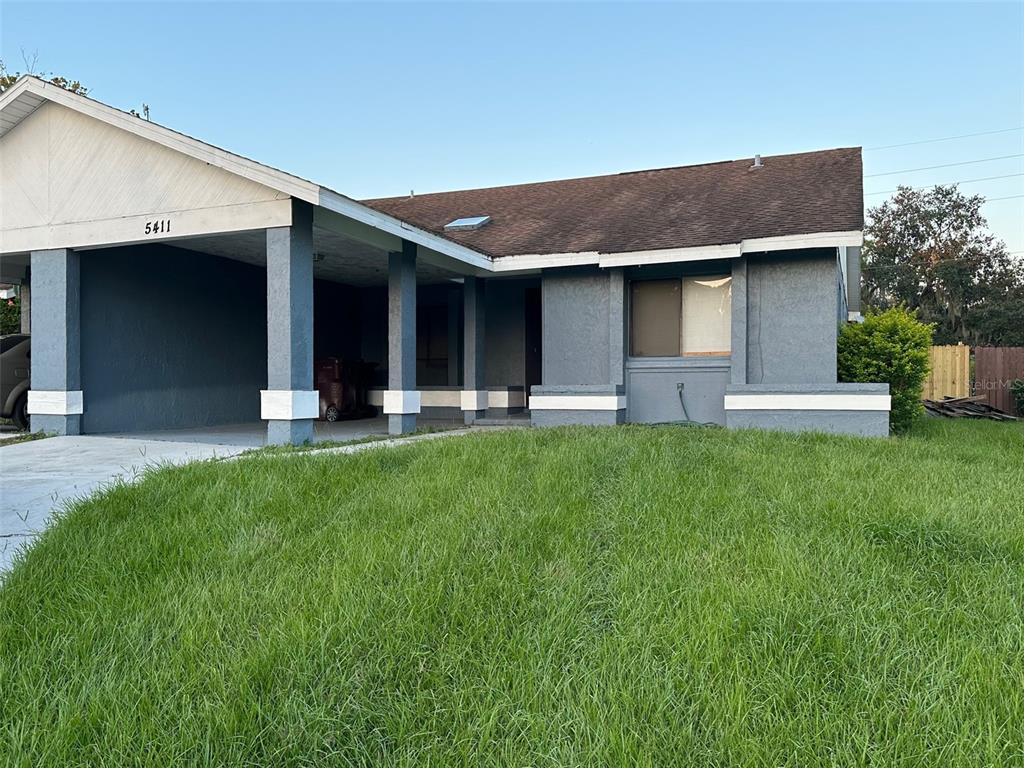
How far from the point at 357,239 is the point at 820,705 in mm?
8601

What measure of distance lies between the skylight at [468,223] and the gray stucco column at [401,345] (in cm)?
351

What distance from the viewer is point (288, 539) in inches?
150

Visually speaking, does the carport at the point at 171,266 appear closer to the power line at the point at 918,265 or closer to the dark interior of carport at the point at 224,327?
the dark interior of carport at the point at 224,327

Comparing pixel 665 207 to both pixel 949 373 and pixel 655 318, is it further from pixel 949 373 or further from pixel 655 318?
pixel 949 373

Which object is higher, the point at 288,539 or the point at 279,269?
the point at 279,269

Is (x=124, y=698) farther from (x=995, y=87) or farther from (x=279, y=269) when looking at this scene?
(x=995, y=87)

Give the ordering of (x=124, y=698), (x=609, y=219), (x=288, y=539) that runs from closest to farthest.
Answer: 1. (x=124, y=698)
2. (x=288, y=539)
3. (x=609, y=219)

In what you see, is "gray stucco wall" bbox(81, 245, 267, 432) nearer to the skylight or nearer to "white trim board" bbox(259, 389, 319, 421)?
"white trim board" bbox(259, 389, 319, 421)

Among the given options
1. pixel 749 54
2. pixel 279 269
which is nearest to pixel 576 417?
pixel 279 269

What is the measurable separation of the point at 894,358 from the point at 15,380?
1373 cm

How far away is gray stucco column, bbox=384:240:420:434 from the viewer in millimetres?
9977

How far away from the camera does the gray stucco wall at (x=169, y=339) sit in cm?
1002

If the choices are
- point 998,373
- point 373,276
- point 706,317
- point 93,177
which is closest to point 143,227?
point 93,177

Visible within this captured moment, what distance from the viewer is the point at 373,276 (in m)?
13.9
